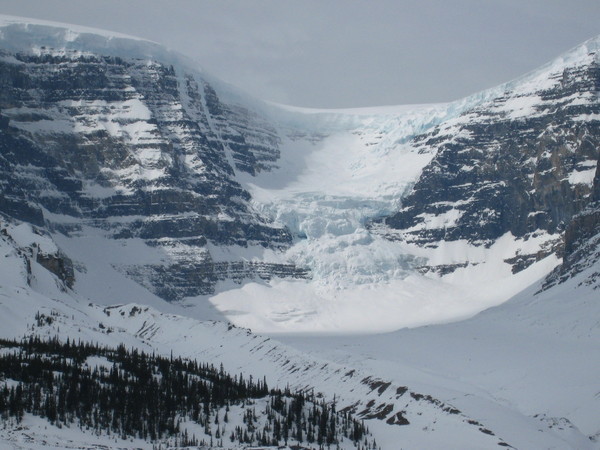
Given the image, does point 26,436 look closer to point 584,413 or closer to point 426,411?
point 426,411

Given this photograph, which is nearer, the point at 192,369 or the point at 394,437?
the point at 394,437

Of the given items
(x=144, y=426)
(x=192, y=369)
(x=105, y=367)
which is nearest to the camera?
(x=144, y=426)

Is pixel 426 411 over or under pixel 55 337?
under

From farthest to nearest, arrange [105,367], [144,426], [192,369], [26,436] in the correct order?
[192,369]
[105,367]
[144,426]
[26,436]

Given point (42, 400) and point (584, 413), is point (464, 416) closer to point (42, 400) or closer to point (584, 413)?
point (584, 413)

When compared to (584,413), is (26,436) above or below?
below

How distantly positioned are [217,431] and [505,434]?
36.1 metres

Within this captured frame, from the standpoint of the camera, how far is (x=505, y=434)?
162375 millimetres

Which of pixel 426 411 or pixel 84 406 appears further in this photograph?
pixel 426 411

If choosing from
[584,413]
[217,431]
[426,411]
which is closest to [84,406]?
[217,431]

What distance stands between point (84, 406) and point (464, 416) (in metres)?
48.5

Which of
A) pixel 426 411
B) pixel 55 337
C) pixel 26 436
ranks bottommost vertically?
pixel 26 436

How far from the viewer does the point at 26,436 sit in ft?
427

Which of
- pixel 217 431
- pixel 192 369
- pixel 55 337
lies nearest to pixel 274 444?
pixel 217 431
